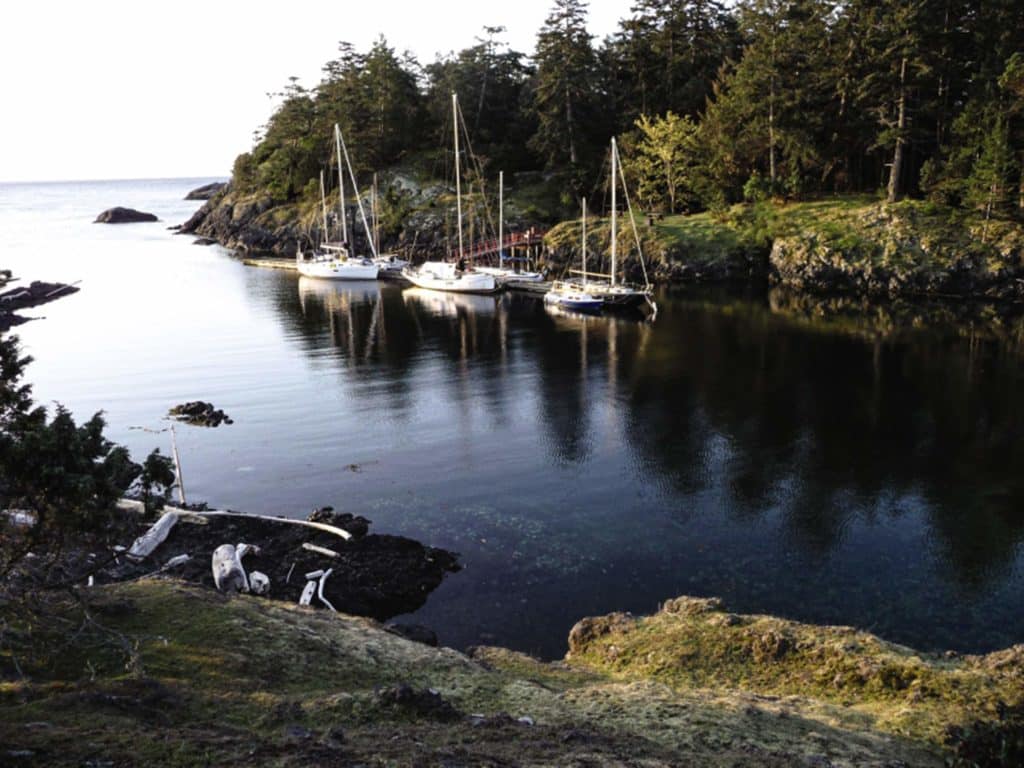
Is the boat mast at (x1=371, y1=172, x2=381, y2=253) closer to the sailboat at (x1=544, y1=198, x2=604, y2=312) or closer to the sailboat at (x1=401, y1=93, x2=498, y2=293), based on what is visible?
the sailboat at (x1=401, y1=93, x2=498, y2=293)

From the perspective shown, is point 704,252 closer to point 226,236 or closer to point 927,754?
point 927,754

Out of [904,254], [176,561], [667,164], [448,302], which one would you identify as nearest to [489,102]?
[667,164]

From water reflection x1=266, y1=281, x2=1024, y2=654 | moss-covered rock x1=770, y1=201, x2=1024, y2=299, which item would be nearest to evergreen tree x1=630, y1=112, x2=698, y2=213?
moss-covered rock x1=770, y1=201, x2=1024, y2=299

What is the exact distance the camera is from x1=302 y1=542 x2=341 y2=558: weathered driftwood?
925 inches

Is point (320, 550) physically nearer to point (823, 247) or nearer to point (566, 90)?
point (823, 247)

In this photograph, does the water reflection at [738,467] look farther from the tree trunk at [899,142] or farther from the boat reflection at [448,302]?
the tree trunk at [899,142]

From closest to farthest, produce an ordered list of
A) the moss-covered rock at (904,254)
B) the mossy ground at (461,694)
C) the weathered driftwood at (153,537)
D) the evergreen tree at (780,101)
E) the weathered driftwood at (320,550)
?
the mossy ground at (461,694), the weathered driftwood at (153,537), the weathered driftwood at (320,550), the moss-covered rock at (904,254), the evergreen tree at (780,101)

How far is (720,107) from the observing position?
84.1 m

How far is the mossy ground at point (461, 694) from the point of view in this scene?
10906mm

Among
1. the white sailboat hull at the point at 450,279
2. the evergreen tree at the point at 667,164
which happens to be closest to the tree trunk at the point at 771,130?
the evergreen tree at the point at 667,164

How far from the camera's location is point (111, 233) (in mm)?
151000

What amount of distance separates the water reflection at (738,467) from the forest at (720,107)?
2779 centimetres

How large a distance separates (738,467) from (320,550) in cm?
1641

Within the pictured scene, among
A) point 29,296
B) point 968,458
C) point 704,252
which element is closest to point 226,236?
point 29,296
